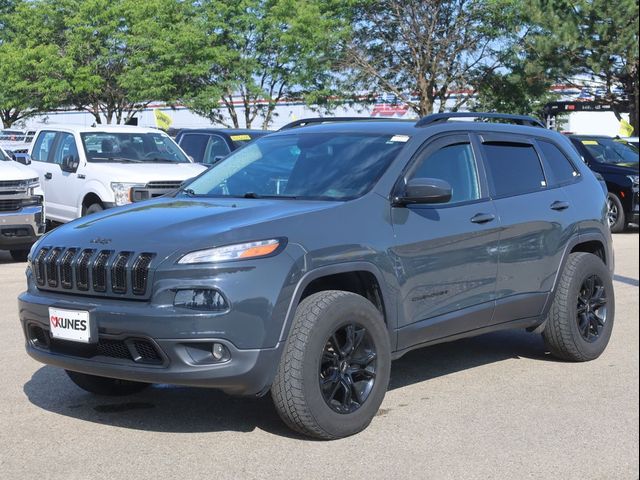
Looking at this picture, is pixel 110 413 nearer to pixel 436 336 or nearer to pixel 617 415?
pixel 436 336

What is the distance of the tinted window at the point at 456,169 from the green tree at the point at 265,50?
32.6 meters

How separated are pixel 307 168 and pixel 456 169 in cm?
96

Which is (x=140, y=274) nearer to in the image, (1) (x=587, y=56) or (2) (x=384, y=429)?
(2) (x=384, y=429)

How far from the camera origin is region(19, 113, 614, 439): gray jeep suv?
16.1ft

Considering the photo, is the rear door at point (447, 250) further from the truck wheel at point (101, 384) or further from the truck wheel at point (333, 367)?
the truck wheel at point (101, 384)

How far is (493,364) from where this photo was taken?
7.15 m

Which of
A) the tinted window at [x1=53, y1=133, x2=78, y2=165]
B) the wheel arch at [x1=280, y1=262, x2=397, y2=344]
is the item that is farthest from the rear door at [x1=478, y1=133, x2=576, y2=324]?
the tinted window at [x1=53, y1=133, x2=78, y2=165]

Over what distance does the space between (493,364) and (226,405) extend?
6.99ft

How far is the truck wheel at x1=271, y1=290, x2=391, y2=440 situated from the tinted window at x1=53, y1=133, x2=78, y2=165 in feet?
35.5

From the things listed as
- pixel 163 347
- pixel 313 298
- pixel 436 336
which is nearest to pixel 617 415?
pixel 436 336

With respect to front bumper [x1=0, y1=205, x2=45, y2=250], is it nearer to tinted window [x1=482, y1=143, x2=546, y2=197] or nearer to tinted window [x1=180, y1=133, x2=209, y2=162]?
tinted window [x1=180, y1=133, x2=209, y2=162]

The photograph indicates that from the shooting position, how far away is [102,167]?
14.6m

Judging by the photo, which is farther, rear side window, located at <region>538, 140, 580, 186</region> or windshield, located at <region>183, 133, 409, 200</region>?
rear side window, located at <region>538, 140, 580, 186</region>

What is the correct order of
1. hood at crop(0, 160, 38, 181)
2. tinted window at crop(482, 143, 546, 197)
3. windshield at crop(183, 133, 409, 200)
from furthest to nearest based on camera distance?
1. hood at crop(0, 160, 38, 181)
2. tinted window at crop(482, 143, 546, 197)
3. windshield at crop(183, 133, 409, 200)
